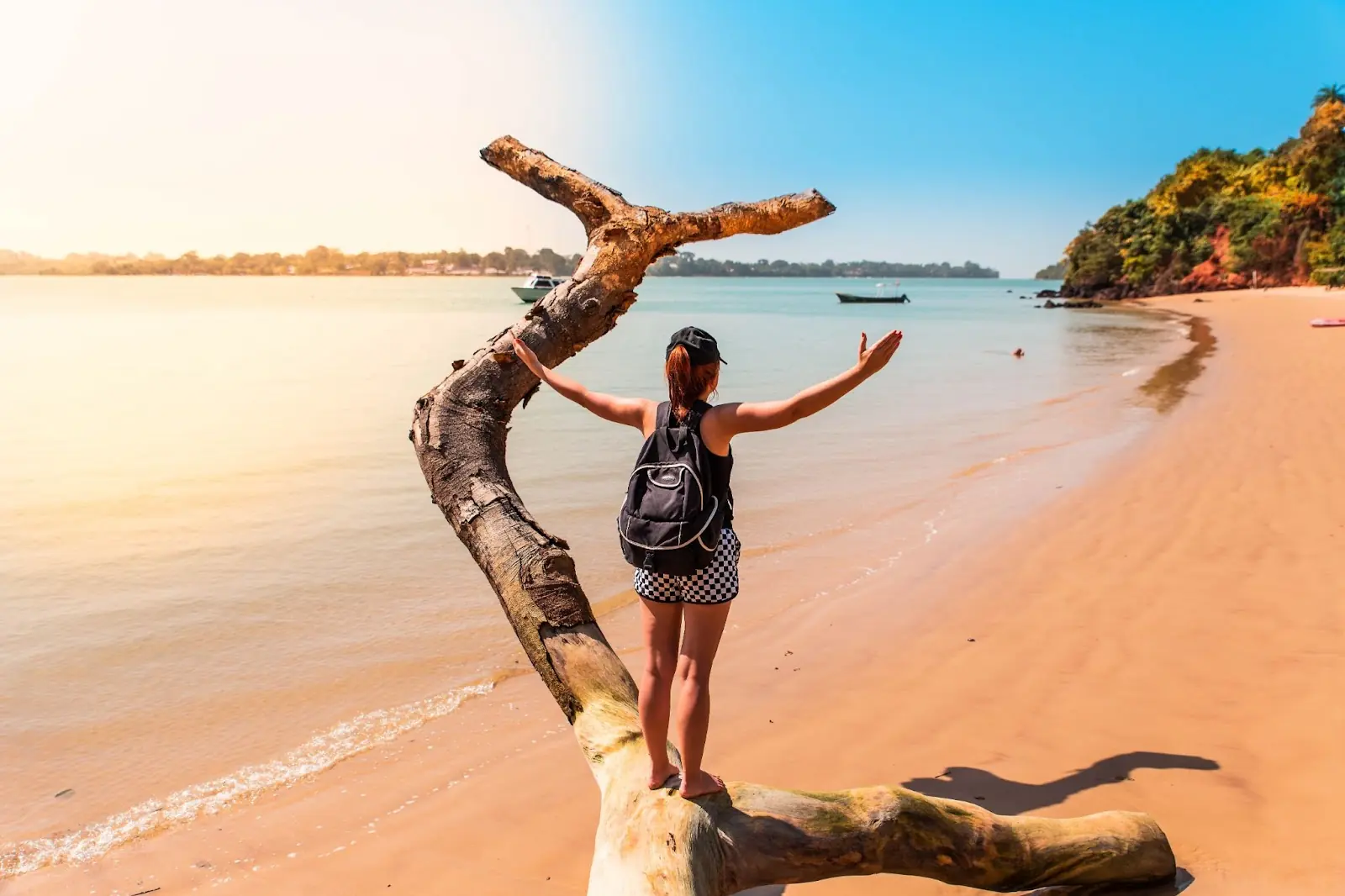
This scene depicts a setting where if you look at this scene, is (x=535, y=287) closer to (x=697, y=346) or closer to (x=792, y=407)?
(x=697, y=346)

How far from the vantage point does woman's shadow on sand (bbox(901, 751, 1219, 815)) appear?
401 centimetres

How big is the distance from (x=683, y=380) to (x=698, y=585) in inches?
27.2

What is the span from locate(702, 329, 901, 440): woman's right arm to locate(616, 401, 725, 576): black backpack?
67 millimetres

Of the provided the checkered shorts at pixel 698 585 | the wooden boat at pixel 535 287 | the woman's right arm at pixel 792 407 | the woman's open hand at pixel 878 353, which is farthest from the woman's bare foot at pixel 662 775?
the wooden boat at pixel 535 287

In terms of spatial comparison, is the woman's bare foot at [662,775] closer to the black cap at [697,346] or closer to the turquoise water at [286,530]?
the black cap at [697,346]

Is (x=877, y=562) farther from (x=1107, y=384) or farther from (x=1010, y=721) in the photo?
(x=1107, y=384)

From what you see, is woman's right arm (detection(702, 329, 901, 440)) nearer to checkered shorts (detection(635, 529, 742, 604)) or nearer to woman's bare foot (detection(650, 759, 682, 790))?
checkered shorts (detection(635, 529, 742, 604))

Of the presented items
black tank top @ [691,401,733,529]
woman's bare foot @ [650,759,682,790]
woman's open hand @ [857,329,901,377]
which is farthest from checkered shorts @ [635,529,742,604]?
woman's open hand @ [857,329,901,377]

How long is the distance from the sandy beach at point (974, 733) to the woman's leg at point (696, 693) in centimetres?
106

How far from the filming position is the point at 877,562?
8.12 meters

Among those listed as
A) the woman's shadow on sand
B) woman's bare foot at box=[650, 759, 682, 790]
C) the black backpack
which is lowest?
the woman's shadow on sand

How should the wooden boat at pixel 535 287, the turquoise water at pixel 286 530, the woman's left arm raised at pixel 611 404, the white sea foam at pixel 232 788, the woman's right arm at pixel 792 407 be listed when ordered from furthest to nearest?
A: 1. the wooden boat at pixel 535 287
2. the turquoise water at pixel 286 530
3. the white sea foam at pixel 232 788
4. the woman's left arm raised at pixel 611 404
5. the woman's right arm at pixel 792 407

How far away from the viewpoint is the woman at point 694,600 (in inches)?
112

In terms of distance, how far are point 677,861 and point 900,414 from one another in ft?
56.7
